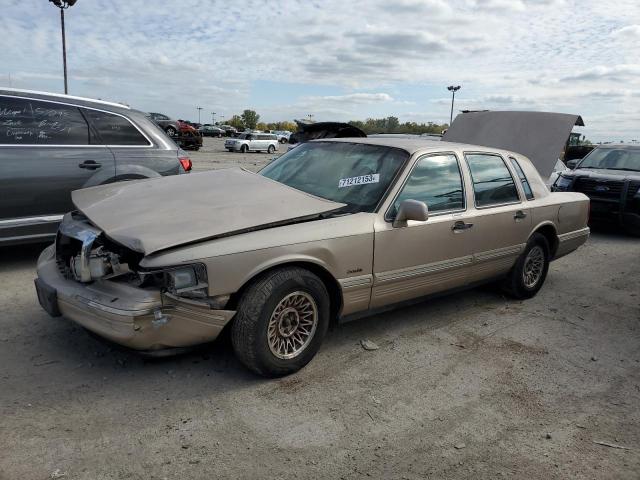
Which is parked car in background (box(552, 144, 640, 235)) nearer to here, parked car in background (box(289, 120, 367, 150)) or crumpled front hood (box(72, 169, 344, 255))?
parked car in background (box(289, 120, 367, 150))

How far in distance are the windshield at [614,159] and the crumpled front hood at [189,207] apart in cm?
870

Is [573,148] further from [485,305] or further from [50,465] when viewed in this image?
[50,465]

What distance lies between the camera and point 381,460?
2.70m

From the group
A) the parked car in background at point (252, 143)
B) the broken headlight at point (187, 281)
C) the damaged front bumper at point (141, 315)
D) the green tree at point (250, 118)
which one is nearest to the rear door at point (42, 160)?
the damaged front bumper at point (141, 315)

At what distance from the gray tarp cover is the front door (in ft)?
9.71

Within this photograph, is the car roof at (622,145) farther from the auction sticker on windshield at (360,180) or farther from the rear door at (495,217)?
the auction sticker on windshield at (360,180)

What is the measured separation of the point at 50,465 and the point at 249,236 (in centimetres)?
159

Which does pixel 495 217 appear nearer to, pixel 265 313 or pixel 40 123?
pixel 265 313

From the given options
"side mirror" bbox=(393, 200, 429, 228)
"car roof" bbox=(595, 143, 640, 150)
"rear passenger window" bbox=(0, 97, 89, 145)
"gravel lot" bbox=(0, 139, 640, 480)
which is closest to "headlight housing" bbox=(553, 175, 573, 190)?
"car roof" bbox=(595, 143, 640, 150)

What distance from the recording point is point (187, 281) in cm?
302

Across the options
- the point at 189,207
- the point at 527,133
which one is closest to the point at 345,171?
the point at 189,207

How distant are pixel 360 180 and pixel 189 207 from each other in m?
1.37

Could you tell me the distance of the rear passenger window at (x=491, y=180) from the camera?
4723 mm

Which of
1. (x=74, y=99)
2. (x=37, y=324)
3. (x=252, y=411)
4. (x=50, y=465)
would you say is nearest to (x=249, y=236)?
(x=252, y=411)
